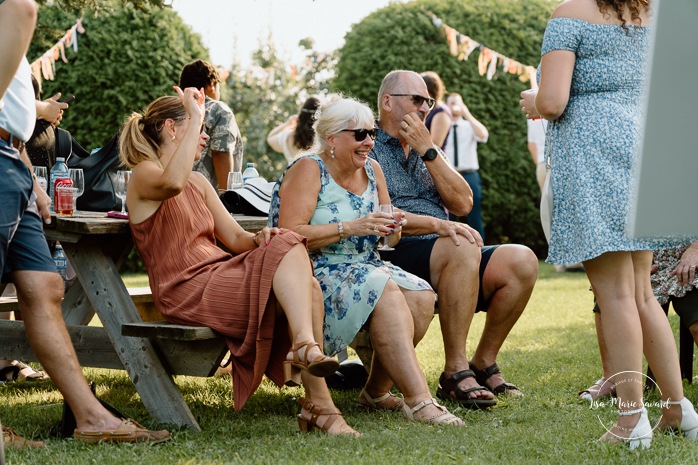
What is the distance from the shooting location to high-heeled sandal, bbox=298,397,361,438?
3.74 m

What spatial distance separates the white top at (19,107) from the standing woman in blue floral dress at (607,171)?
1.83m

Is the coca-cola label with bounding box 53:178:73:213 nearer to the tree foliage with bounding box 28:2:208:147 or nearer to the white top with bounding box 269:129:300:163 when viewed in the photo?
the white top with bounding box 269:129:300:163

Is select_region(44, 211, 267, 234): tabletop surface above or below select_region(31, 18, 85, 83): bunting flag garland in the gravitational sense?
below

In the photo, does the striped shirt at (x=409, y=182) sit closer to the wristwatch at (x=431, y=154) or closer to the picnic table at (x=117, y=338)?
the wristwatch at (x=431, y=154)

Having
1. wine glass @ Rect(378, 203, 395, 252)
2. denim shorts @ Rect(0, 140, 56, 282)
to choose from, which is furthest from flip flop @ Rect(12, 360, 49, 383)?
wine glass @ Rect(378, 203, 395, 252)

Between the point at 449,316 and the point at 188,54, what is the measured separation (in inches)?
306

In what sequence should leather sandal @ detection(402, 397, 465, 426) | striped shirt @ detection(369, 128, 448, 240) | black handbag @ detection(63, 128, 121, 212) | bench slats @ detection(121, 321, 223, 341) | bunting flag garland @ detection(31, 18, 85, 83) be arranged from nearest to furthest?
1. bench slats @ detection(121, 321, 223, 341)
2. leather sandal @ detection(402, 397, 465, 426)
3. black handbag @ detection(63, 128, 121, 212)
4. striped shirt @ detection(369, 128, 448, 240)
5. bunting flag garland @ detection(31, 18, 85, 83)

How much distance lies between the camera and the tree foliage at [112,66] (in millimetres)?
10992

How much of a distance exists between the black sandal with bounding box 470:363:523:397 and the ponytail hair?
188 centimetres

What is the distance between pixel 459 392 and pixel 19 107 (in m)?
2.27

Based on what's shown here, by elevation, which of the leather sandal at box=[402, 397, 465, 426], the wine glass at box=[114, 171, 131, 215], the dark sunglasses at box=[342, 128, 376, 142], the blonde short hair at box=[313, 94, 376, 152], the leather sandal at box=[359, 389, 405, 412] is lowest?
the leather sandal at box=[359, 389, 405, 412]

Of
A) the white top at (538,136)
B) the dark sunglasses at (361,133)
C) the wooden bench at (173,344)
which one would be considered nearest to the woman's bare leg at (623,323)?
the dark sunglasses at (361,133)

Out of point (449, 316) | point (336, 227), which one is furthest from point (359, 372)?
point (336, 227)

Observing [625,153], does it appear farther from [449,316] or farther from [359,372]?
[359,372]
